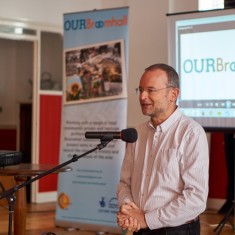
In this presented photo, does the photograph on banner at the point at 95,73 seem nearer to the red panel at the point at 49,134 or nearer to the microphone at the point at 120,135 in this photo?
the red panel at the point at 49,134

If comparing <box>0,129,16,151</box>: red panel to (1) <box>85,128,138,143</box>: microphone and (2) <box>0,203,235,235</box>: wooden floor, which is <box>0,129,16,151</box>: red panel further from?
(1) <box>85,128,138,143</box>: microphone

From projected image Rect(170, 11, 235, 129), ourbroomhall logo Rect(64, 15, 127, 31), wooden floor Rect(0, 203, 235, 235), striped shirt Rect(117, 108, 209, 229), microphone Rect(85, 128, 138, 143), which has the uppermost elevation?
ourbroomhall logo Rect(64, 15, 127, 31)

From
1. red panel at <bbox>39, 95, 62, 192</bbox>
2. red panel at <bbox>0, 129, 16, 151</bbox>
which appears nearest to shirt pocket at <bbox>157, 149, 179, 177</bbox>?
red panel at <bbox>39, 95, 62, 192</bbox>

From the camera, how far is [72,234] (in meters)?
4.77

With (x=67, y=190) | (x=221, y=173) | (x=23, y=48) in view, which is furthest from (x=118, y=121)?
(x=23, y=48)

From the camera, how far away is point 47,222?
5418 millimetres

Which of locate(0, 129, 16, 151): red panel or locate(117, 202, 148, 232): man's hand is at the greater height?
locate(0, 129, 16, 151): red panel

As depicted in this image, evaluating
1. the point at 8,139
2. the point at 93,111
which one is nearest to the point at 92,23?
the point at 93,111

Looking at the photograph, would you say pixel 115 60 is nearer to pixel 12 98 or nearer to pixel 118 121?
pixel 118 121

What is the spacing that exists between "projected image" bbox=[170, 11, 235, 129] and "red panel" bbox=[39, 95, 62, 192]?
2.87 metres

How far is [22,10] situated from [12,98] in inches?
88.4

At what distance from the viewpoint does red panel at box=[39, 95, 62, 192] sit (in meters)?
6.73

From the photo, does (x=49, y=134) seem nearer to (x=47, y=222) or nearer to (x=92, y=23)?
(x=47, y=222)

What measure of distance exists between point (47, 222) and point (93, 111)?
1.45 meters
